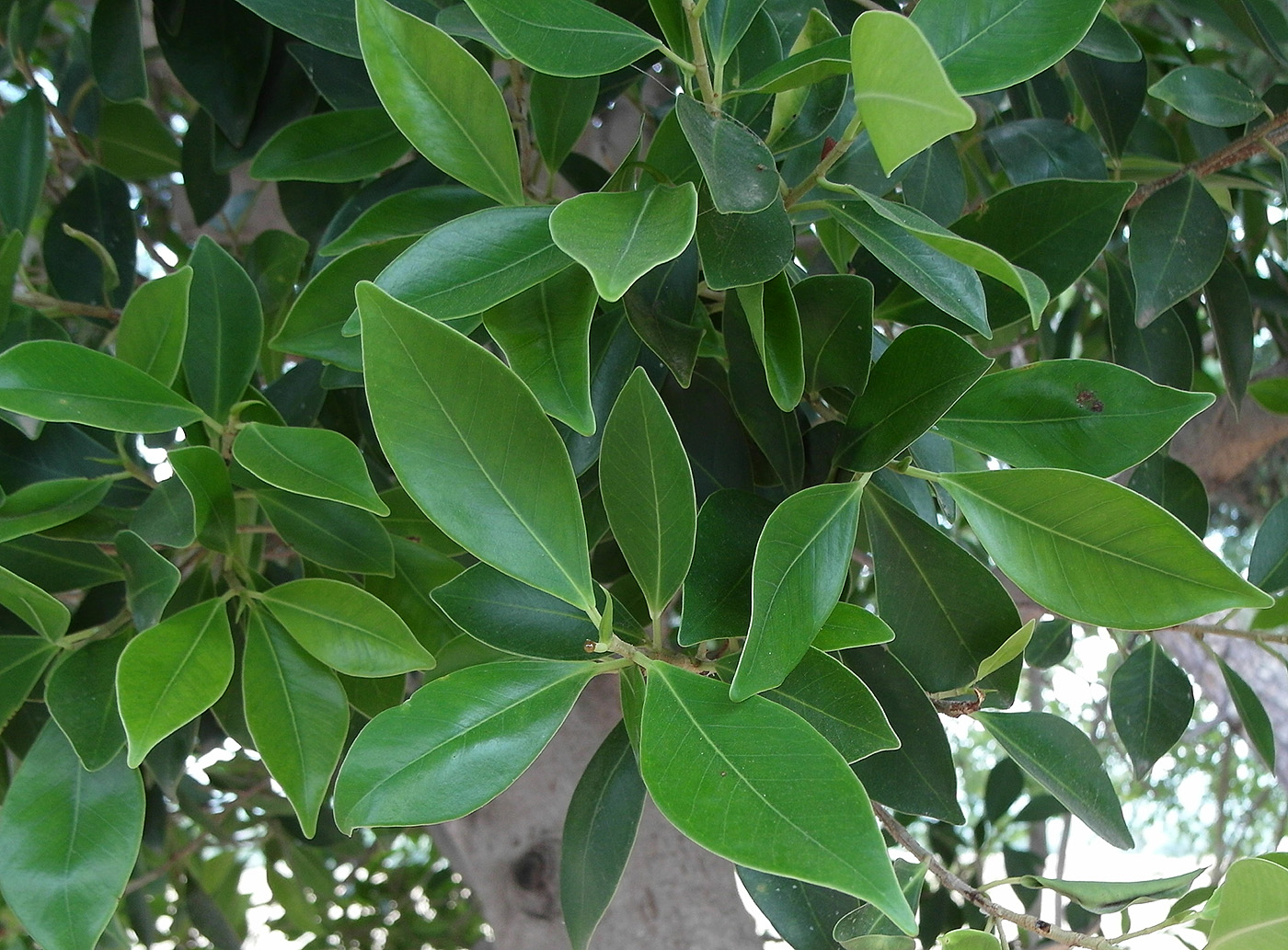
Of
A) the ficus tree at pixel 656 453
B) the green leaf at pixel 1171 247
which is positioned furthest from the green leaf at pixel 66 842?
the green leaf at pixel 1171 247

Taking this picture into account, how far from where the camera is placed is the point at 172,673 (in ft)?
1.53

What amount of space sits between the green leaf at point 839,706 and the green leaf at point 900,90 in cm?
22

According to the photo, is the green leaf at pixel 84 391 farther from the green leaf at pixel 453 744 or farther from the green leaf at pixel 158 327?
the green leaf at pixel 453 744

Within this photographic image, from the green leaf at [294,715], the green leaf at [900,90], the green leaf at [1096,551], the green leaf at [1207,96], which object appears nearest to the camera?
the green leaf at [900,90]

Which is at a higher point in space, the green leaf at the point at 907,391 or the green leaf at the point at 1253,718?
the green leaf at the point at 907,391

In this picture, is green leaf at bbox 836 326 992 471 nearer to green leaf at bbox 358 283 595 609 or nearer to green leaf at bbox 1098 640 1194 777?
green leaf at bbox 358 283 595 609

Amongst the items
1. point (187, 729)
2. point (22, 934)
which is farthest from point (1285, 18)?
point (22, 934)

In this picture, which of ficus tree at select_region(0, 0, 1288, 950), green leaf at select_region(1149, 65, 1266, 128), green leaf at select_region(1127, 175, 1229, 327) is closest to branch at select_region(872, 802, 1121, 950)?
ficus tree at select_region(0, 0, 1288, 950)

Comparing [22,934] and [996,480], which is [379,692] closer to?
[996,480]

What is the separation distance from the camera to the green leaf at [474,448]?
1.18 feet

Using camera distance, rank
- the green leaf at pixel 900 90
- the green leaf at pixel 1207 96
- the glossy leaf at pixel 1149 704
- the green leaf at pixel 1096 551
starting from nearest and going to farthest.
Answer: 1. the green leaf at pixel 900 90
2. the green leaf at pixel 1096 551
3. the green leaf at pixel 1207 96
4. the glossy leaf at pixel 1149 704

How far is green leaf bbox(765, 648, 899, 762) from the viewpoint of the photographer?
1.42 ft

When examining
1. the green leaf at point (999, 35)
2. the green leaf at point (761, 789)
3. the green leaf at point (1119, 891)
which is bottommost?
the green leaf at point (1119, 891)

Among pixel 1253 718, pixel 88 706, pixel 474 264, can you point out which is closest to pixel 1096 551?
pixel 474 264
